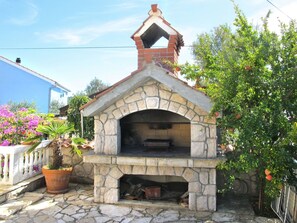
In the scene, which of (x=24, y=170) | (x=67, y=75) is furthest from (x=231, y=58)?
(x=67, y=75)

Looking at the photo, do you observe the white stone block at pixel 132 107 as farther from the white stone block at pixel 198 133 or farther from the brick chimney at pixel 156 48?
the brick chimney at pixel 156 48

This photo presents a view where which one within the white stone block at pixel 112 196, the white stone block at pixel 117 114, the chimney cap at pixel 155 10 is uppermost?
the chimney cap at pixel 155 10

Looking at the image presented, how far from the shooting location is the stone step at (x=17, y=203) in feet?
15.9

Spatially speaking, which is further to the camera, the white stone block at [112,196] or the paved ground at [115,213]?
the white stone block at [112,196]

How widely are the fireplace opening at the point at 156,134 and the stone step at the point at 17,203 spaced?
87.0 inches

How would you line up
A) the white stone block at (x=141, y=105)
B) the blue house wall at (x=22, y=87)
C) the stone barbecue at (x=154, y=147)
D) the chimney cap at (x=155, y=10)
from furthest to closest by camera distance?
the blue house wall at (x=22, y=87)
the chimney cap at (x=155, y=10)
the white stone block at (x=141, y=105)
the stone barbecue at (x=154, y=147)

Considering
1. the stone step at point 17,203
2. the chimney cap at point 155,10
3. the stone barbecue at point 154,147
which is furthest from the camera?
the chimney cap at point 155,10

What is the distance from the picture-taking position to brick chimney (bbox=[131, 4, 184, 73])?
21.7ft

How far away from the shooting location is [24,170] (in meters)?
6.45

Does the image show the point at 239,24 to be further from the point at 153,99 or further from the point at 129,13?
the point at 129,13

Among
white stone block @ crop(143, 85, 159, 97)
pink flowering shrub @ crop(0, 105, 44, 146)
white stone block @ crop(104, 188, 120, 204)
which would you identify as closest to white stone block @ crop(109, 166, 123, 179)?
white stone block @ crop(104, 188, 120, 204)

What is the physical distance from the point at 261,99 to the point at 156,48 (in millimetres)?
3261

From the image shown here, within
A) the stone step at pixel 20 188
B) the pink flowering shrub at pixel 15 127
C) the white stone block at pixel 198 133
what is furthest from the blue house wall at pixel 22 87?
the white stone block at pixel 198 133

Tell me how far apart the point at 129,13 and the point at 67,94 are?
13947 mm
